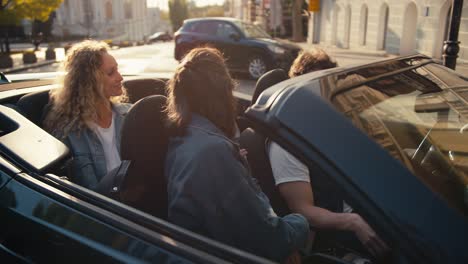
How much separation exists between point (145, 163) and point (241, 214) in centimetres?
56

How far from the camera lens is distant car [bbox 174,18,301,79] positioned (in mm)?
13086

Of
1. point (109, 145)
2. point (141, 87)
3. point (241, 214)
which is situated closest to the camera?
point (241, 214)

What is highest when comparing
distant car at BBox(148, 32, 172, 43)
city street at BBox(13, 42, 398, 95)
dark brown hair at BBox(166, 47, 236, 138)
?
dark brown hair at BBox(166, 47, 236, 138)

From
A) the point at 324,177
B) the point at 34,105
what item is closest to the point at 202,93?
the point at 324,177

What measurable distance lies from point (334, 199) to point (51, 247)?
1.26 m

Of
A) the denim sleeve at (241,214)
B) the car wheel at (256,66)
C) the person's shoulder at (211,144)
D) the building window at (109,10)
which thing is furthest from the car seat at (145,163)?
the building window at (109,10)

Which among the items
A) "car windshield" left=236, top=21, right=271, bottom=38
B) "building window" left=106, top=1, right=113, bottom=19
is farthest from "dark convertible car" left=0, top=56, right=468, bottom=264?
"building window" left=106, top=1, right=113, bottom=19

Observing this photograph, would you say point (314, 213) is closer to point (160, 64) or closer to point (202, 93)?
point (202, 93)

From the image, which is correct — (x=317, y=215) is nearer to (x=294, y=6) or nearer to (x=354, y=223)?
(x=354, y=223)

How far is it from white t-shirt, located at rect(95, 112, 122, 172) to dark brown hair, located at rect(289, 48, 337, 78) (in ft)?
3.92

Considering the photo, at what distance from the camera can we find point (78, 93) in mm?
2850

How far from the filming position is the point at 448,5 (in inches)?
706

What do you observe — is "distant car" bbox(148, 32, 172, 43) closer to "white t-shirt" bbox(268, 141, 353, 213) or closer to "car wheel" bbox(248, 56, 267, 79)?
"car wheel" bbox(248, 56, 267, 79)

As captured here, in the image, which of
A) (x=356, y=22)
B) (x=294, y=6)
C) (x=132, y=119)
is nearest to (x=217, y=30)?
(x=132, y=119)
